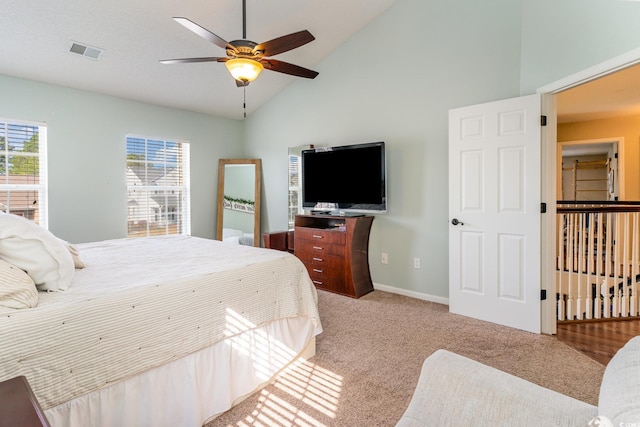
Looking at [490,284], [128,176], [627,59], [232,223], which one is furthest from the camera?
[232,223]

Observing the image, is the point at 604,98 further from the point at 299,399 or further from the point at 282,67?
the point at 299,399

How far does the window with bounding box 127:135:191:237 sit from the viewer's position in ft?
14.3

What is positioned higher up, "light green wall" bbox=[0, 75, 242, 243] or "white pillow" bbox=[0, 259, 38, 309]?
"light green wall" bbox=[0, 75, 242, 243]

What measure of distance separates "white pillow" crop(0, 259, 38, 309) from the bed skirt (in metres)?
0.40

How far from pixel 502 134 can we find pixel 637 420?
8.86 ft

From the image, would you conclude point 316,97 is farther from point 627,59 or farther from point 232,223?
point 627,59

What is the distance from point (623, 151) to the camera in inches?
215

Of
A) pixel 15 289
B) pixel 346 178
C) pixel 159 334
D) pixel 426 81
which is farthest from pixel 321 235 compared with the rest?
pixel 15 289

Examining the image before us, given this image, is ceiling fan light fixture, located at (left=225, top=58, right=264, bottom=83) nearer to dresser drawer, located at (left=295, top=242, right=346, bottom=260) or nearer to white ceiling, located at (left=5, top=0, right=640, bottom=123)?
white ceiling, located at (left=5, top=0, right=640, bottom=123)

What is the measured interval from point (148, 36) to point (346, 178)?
2555mm

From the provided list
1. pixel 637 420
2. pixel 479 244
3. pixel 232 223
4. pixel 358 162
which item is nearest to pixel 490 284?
pixel 479 244

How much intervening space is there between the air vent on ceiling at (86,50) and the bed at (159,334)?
7.08 feet

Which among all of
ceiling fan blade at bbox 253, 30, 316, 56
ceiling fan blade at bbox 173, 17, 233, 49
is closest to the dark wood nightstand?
ceiling fan blade at bbox 173, 17, 233, 49

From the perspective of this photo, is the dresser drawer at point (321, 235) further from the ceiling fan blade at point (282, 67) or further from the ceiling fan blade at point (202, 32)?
the ceiling fan blade at point (202, 32)
